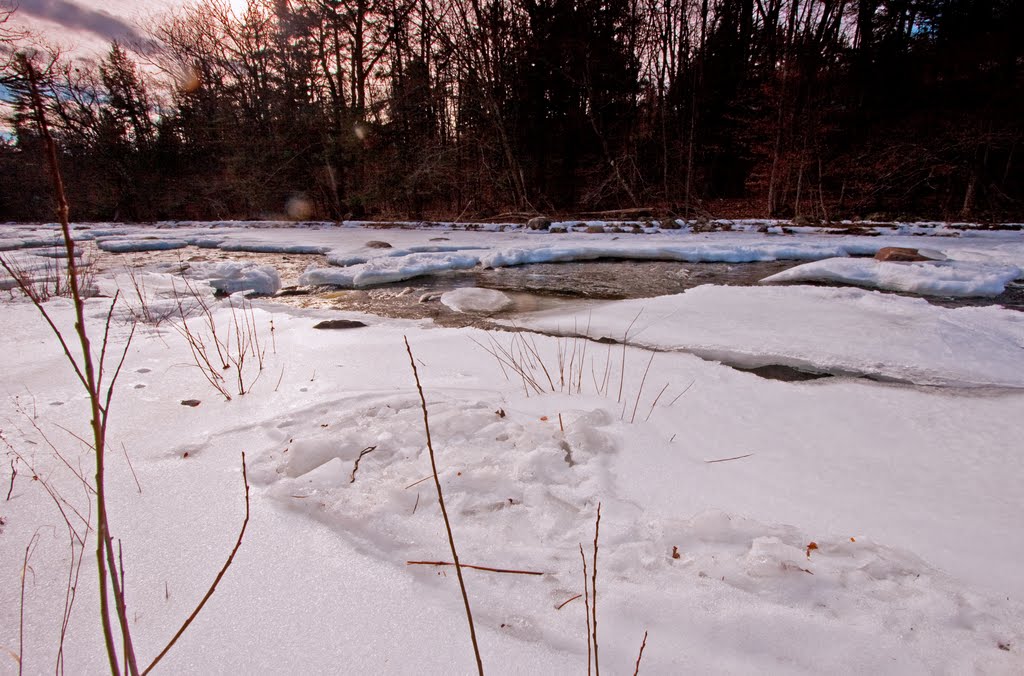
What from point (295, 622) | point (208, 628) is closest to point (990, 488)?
point (295, 622)

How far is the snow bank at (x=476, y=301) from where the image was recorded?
423cm

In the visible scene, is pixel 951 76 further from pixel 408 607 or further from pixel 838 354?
pixel 408 607

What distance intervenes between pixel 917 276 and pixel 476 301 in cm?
424

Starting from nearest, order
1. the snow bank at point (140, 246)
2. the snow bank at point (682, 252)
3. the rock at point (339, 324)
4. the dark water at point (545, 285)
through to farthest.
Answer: the rock at point (339, 324) < the dark water at point (545, 285) < the snow bank at point (682, 252) < the snow bank at point (140, 246)

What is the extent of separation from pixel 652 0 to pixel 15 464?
54.4 feet

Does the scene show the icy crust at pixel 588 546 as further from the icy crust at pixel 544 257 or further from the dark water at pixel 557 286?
the icy crust at pixel 544 257

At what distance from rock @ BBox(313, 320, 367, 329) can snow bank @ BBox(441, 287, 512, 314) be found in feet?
3.23

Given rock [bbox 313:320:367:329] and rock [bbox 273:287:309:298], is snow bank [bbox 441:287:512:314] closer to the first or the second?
rock [bbox 313:320:367:329]

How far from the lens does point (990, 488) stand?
1.46m

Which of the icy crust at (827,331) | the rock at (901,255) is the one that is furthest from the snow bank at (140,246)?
the rock at (901,255)

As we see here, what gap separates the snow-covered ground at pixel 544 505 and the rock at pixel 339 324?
0.66 meters

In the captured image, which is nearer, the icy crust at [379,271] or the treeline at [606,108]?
the icy crust at [379,271]

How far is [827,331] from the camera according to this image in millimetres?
3023

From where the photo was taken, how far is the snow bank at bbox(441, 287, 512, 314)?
13.9 ft
